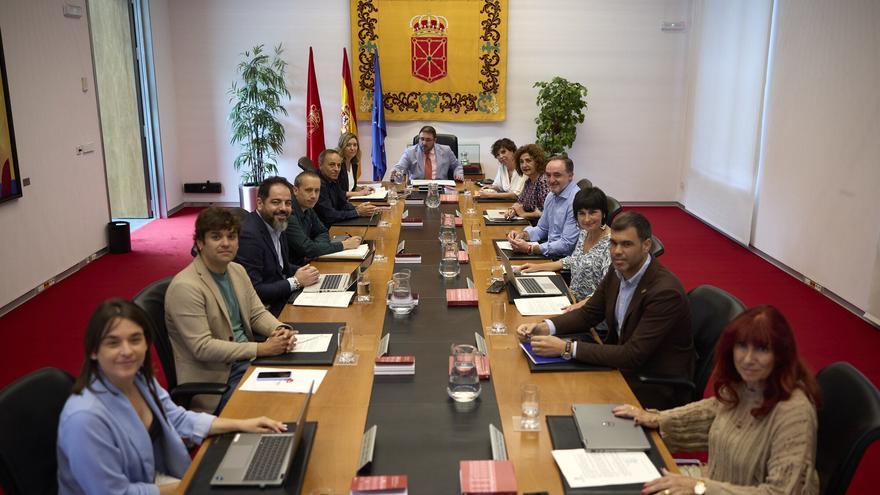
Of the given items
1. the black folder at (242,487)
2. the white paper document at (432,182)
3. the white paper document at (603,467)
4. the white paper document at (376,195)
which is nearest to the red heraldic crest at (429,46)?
the white paper document at (432,182)

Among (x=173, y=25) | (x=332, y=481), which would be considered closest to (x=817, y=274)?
(x=332, y=481)

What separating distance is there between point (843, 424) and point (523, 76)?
26.8ft

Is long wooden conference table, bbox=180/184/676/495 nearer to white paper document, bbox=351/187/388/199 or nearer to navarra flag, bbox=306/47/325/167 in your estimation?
white paper document, bbox=351/187/388/199

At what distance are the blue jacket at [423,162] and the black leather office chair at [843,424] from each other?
19.0 feet

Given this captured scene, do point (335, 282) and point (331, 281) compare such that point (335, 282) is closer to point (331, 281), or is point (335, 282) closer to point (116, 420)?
point (331, 281)

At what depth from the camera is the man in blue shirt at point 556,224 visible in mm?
4960

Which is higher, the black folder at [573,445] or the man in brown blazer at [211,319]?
the man in brown blazer at [211,319]

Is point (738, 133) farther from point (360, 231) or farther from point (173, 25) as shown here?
point (173, 25)

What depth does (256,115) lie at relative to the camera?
930 centimetres

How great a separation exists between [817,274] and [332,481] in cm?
579

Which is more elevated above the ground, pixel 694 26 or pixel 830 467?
pixel 694 26

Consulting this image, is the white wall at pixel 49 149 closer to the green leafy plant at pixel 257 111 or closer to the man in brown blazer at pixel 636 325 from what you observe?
the green leafy plant at pixel 257 111

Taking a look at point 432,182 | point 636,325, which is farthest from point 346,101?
point 636,325

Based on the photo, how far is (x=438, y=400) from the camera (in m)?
2.70
